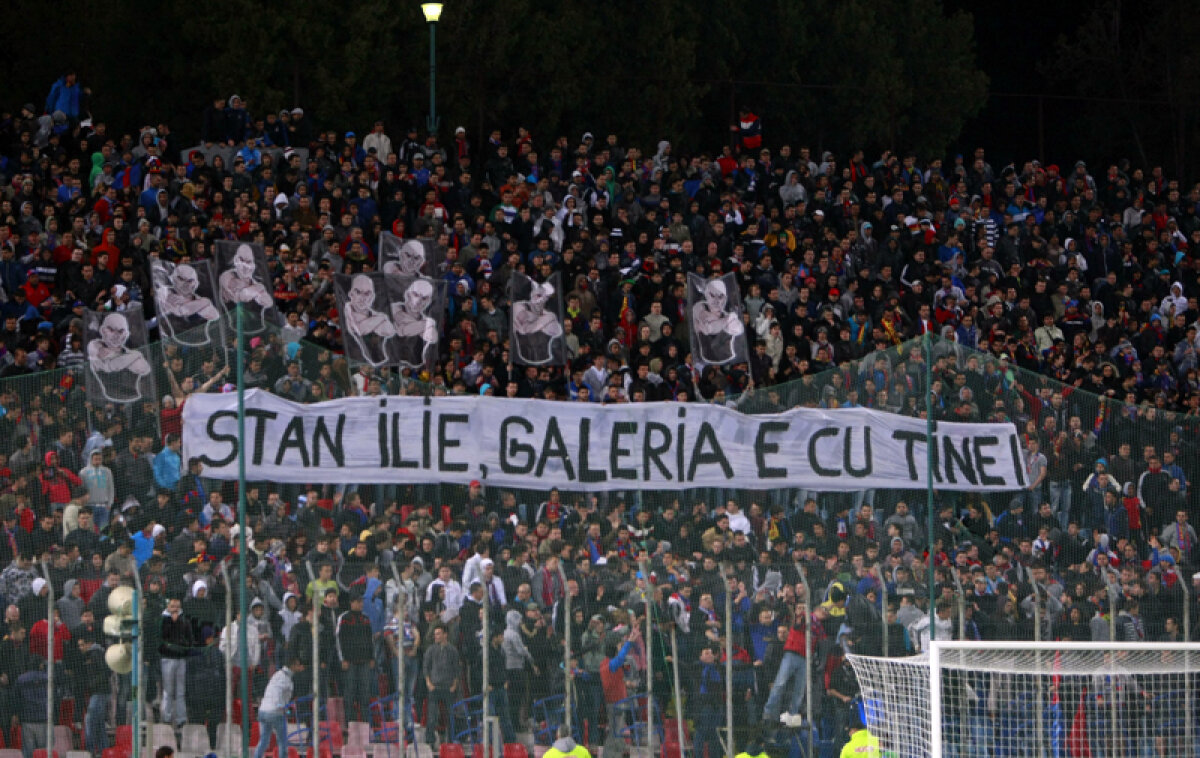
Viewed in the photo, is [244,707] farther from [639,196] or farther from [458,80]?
[458,80]

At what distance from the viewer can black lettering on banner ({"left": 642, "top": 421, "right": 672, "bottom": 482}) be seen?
1297 cm

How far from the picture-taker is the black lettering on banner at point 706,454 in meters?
13.1

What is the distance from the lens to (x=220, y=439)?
12.4 m

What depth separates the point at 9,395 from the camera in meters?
12.2

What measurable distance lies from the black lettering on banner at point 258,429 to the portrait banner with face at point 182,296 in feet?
16.3

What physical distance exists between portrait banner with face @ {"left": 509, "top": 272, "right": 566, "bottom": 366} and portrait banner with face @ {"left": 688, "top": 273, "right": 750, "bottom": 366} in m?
1.33

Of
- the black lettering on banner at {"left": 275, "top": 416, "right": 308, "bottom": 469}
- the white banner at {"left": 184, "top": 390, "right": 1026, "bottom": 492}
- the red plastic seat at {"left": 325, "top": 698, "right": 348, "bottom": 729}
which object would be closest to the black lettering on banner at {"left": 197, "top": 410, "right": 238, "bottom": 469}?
the white banner at {"left": 184, "top": 390, "right": 1026, "bottom": 492}

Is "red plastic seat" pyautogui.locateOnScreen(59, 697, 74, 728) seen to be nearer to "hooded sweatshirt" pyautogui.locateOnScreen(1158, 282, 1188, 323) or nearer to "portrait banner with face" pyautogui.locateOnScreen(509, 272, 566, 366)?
"portrait banner with face" pyautogui.locateOnScreen(509, 272, 566, 366)

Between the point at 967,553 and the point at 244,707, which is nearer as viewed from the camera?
Result: the point at 244,707

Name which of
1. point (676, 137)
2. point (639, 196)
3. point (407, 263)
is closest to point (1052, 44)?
point (676, 137)

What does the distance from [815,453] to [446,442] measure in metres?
2.58

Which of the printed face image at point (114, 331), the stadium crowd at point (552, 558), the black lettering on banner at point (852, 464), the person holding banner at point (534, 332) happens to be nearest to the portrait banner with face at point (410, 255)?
the person holding banner at point (534, 332)

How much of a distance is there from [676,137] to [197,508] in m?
21.5

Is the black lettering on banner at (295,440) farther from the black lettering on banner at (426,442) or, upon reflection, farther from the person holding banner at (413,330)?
the person holding banner at (413,330)
